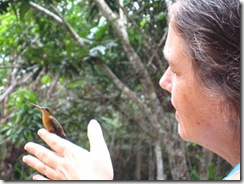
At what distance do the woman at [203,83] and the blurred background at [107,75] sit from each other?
54 centimetres

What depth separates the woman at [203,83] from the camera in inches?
15.6

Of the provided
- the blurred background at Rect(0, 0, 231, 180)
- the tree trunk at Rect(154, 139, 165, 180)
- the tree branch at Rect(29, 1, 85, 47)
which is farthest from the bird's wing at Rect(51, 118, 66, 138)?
the tree trunk at Rect(154, 139, 165, 180)

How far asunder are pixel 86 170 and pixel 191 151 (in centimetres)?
132

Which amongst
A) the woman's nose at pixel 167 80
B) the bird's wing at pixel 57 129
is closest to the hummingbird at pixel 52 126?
the bird's wing at pixel 57 129

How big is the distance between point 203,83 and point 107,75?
0.96 metres

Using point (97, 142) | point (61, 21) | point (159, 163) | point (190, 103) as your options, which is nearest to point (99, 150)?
point (97, 142)

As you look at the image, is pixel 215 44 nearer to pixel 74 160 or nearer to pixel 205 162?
pixel 74 160

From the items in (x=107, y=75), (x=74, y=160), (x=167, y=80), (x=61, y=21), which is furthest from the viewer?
(x=107, y=75)

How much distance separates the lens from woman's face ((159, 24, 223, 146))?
43 centimetres

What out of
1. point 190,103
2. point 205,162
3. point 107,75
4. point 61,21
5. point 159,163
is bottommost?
point 205,162

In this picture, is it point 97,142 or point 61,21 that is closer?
point 97,142

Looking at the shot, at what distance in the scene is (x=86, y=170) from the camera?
363mm

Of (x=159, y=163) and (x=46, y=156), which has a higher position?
(x=46, y=156)

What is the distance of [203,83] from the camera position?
1.39 ft
